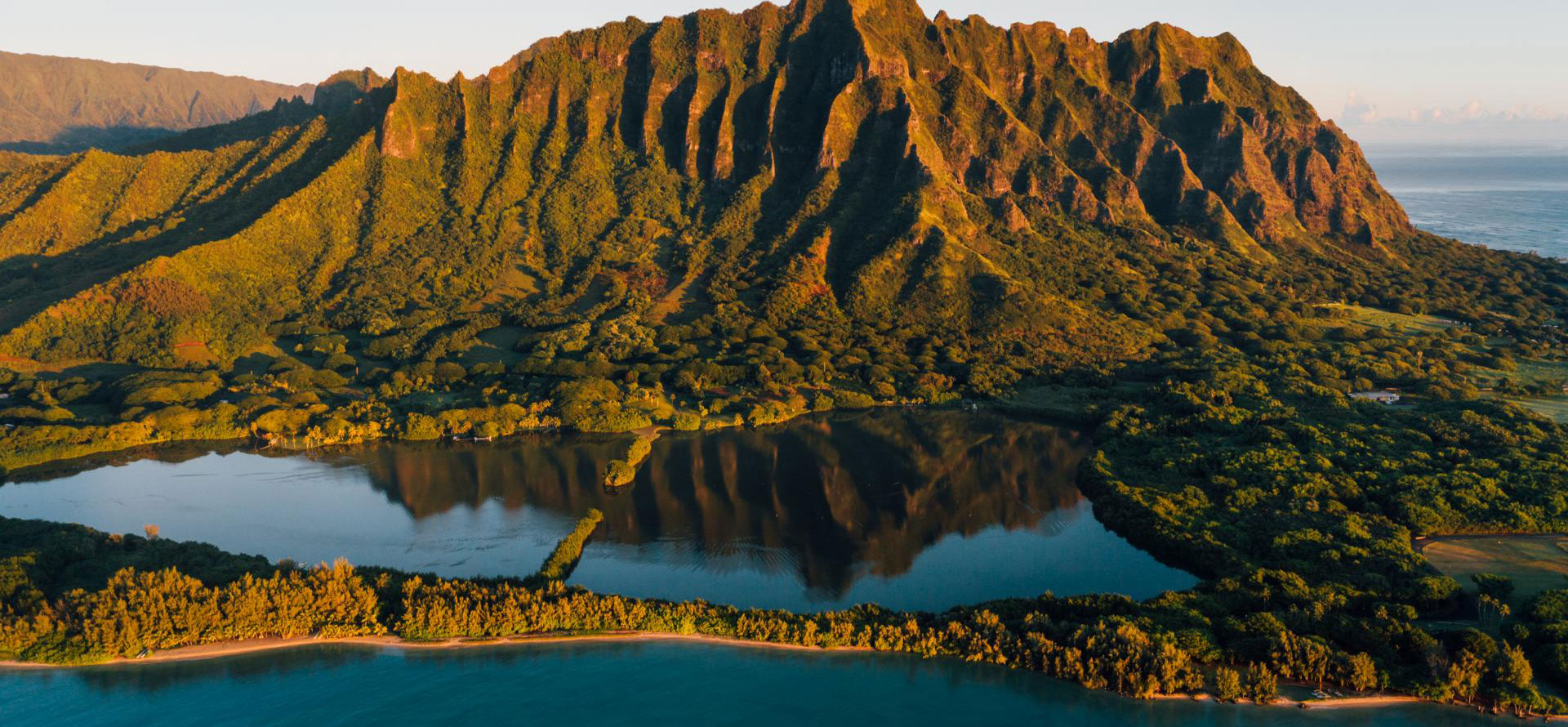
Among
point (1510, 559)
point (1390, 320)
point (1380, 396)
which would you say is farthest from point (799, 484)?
point (1390, 320)

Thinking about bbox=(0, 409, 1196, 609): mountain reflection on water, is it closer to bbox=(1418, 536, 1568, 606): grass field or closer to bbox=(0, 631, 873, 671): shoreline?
bbox=(0, 631, 873, 671): shoreline

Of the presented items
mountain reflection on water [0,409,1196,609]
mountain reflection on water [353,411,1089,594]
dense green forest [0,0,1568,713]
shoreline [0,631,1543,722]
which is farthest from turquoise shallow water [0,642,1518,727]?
mountain reflection on water [353,411,1089,594]

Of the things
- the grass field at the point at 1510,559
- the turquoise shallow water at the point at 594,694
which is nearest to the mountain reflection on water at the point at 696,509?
the turquoise shallow water at the point at 594,694

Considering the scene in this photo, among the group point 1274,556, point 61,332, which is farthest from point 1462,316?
point 61,332

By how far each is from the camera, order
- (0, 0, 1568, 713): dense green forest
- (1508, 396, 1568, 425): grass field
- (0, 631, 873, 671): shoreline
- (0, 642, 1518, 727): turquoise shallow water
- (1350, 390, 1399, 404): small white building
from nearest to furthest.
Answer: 1. (0, 642, 1518, 727): turquoise shallow water
2. (0, 631, 873, 671): shoreline
3. (0, 0, 1568, 713): dense green forest
4. (1508, 396, 1568, 425): grass field
5. (1350, 390, 1399, 404): small white building

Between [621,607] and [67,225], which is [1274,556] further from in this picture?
[67,225]

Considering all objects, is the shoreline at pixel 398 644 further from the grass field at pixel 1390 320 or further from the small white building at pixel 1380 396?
the grass field at pixel 1390 320

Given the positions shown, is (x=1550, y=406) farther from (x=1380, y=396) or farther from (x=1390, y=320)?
(x=1390, y=320)
